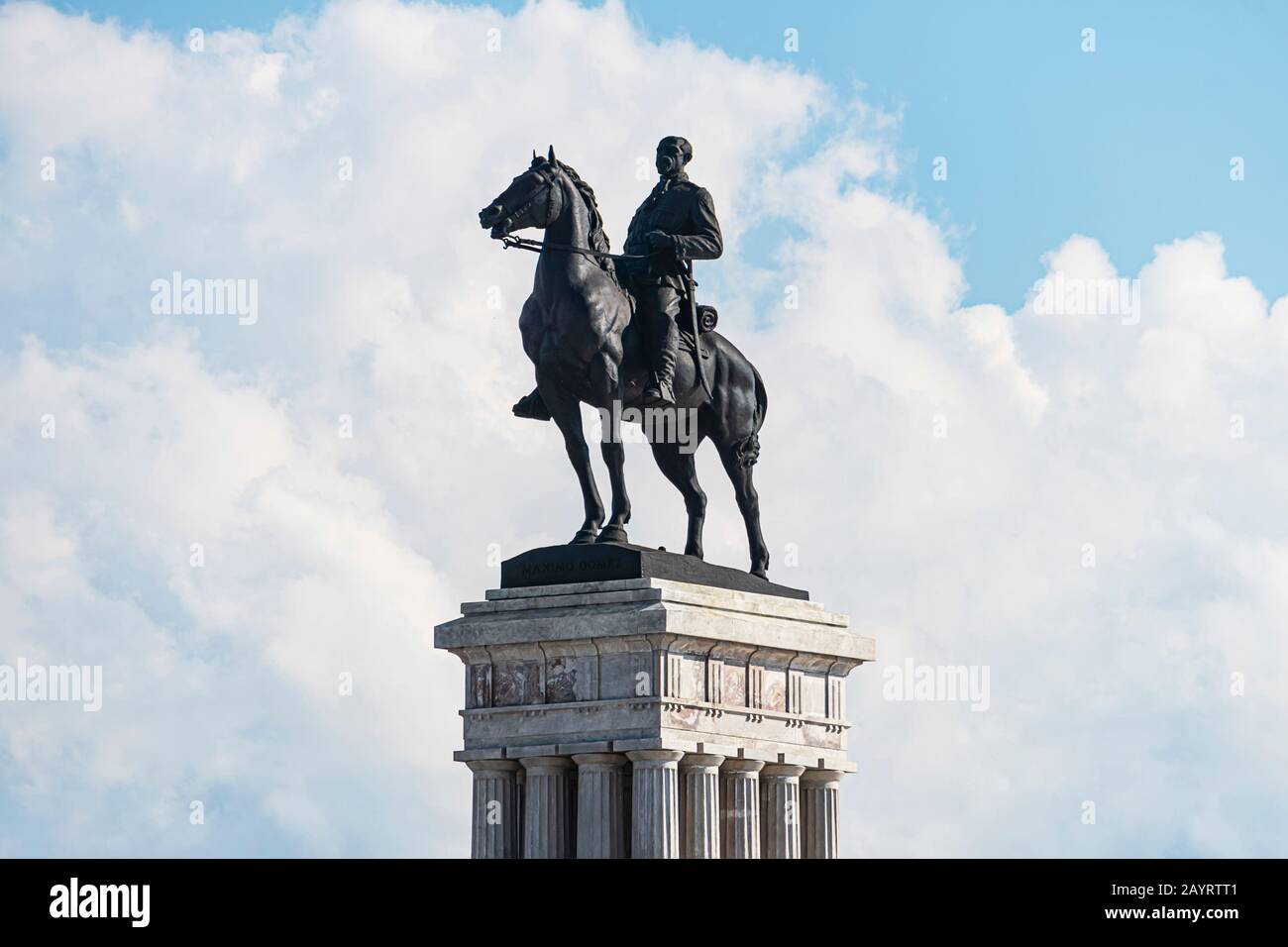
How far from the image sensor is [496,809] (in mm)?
39438

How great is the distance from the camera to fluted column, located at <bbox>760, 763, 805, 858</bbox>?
131ft

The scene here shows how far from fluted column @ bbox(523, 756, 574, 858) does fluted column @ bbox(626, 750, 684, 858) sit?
1106 millimetres

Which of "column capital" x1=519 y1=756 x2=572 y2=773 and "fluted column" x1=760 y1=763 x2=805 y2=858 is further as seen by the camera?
"fluted column" x1=760 y1=763 x2=805 y2=858

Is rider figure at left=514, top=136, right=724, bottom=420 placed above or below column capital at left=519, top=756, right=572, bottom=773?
above

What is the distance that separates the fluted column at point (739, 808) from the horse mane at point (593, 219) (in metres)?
6.14

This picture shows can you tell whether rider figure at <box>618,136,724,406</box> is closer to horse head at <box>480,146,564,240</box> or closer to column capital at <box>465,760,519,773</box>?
horse head at <box>480,146,564,240</box>

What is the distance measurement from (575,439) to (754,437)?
9.81ft

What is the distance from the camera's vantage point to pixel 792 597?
40938mm

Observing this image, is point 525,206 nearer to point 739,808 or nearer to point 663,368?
point 663,368
